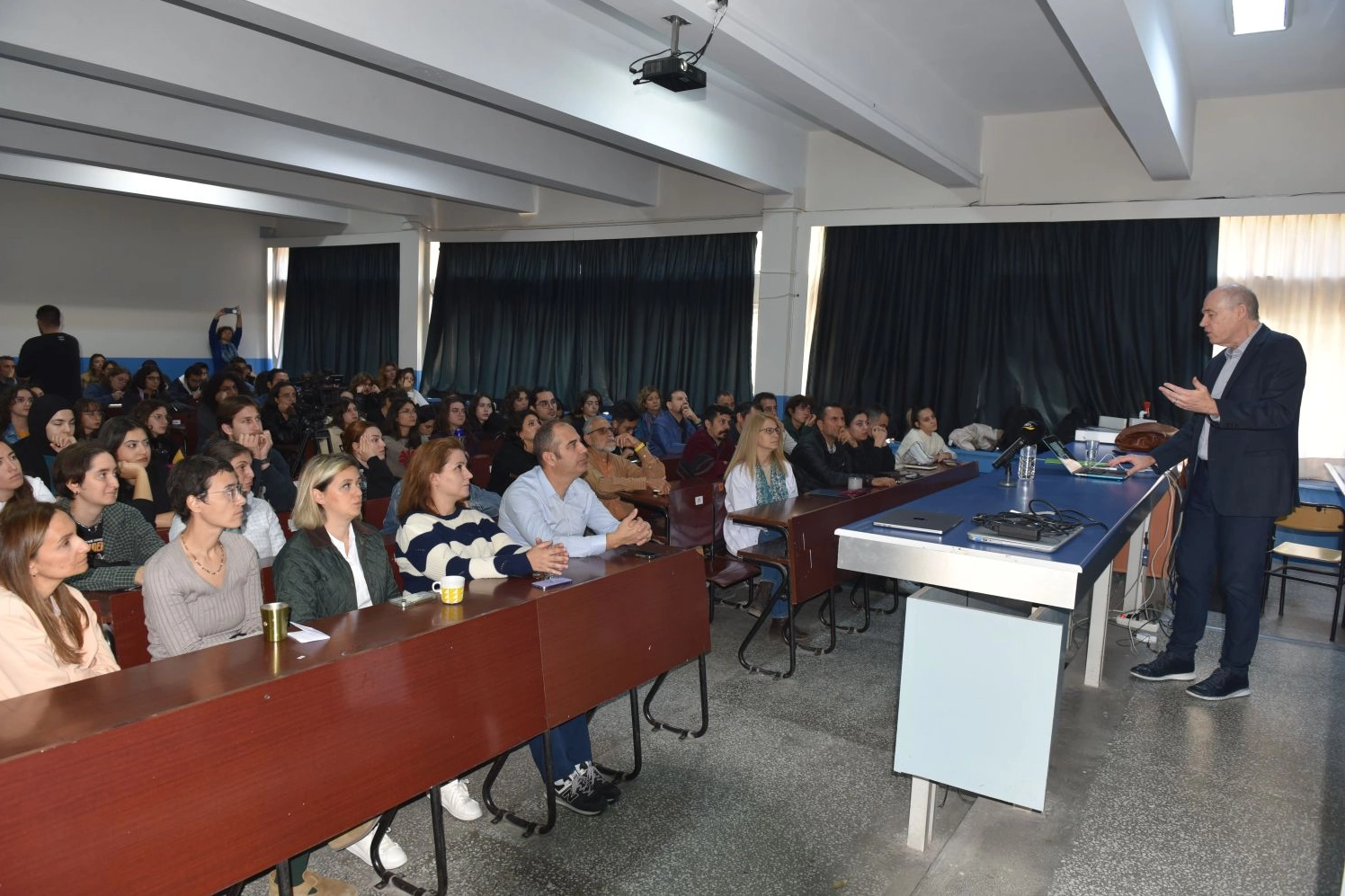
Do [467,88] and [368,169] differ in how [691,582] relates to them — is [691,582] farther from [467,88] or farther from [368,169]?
[368,169]

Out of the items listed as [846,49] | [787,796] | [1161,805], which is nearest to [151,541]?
[787,796]

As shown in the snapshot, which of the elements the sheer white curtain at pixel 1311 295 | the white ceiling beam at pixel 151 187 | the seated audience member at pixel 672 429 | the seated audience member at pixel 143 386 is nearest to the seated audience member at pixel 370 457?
the seated audience member at pixel 672 429

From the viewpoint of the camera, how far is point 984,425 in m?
8.03

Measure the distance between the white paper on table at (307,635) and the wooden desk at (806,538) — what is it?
213cm

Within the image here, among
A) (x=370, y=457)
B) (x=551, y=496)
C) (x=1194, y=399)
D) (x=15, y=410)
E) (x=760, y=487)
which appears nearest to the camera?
(x=1194, y=399)

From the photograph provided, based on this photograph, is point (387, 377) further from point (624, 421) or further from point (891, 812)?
point (891, 812)

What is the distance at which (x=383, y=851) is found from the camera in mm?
2463

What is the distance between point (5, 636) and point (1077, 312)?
300 inches

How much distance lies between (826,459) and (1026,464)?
5.69 feet

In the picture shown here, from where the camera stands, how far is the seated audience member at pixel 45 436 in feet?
14.9

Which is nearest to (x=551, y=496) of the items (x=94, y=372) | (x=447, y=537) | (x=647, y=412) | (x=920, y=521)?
(x=447, y=537)

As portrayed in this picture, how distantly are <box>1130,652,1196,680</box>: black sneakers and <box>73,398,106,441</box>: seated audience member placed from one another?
16.7ft

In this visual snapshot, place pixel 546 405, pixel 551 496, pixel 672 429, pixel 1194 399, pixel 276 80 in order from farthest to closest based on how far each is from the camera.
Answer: pixel 672 429 → pixel 546 405 → pixel 276 80 → pixel 551 496 → pixel 1194 399

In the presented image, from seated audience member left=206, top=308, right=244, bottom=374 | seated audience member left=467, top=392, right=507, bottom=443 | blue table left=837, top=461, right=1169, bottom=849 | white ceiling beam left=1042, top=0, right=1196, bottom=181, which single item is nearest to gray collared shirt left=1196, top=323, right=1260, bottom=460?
blue table left=837, top=461, right=1169, bottom=849
